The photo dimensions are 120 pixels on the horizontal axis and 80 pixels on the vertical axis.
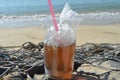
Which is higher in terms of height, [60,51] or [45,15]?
[60,51]

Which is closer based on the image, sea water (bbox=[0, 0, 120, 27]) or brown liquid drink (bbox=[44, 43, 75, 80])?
brown liquid drink (bbox=[44, 43, 75, 80])

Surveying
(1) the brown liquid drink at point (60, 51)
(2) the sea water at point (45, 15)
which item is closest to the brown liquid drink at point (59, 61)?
(1) the brown liquid drink at point (60, 51)

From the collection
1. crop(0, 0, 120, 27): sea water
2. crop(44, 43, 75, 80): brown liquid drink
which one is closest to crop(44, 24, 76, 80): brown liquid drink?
crop(44, 43, 75, 80): brown liquid drink

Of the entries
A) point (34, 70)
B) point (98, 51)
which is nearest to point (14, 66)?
point (34, 70)

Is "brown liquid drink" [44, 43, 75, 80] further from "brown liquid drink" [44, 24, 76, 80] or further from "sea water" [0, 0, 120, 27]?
"sea water" [0, 0, 120, 27]

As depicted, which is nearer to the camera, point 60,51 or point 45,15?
point 60,51

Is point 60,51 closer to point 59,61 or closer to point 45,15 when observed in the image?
point 59,61

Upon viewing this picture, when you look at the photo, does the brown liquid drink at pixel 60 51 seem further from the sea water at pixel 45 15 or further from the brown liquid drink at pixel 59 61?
the sea water at pixel 45 15

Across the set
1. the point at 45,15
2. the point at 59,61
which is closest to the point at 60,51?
the point at 59,61

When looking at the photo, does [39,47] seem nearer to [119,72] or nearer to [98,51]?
[98,51]
